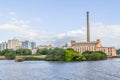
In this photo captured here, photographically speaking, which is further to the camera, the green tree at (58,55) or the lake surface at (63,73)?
the green tree at (58,55)

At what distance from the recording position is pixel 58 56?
127 metres

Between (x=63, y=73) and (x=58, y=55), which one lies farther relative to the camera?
(x=58, y=55)

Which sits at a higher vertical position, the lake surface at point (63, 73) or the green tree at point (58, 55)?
the green tree at point (58, 55)

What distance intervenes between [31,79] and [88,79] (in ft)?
29.9

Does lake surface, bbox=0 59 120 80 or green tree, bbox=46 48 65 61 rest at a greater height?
green tree, bbox=46 48 65 61

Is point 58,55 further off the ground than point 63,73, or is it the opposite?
point 58,55

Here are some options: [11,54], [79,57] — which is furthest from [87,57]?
[11,54]

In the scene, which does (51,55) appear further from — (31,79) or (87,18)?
(31,79)

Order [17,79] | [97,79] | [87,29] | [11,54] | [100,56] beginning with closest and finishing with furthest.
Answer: [97,79], [17,79], [100,56], [11,54], [87,29]

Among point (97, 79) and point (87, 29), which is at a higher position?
point (87, 29)

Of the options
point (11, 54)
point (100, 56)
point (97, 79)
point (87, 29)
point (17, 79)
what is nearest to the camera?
point (97, 79)

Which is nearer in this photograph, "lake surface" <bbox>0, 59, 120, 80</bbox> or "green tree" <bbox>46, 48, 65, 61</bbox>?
"lake surface" <bbox>0, 59, 120, 80</bbox>

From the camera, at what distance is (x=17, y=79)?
152 ft

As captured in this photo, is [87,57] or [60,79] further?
[87,57]
